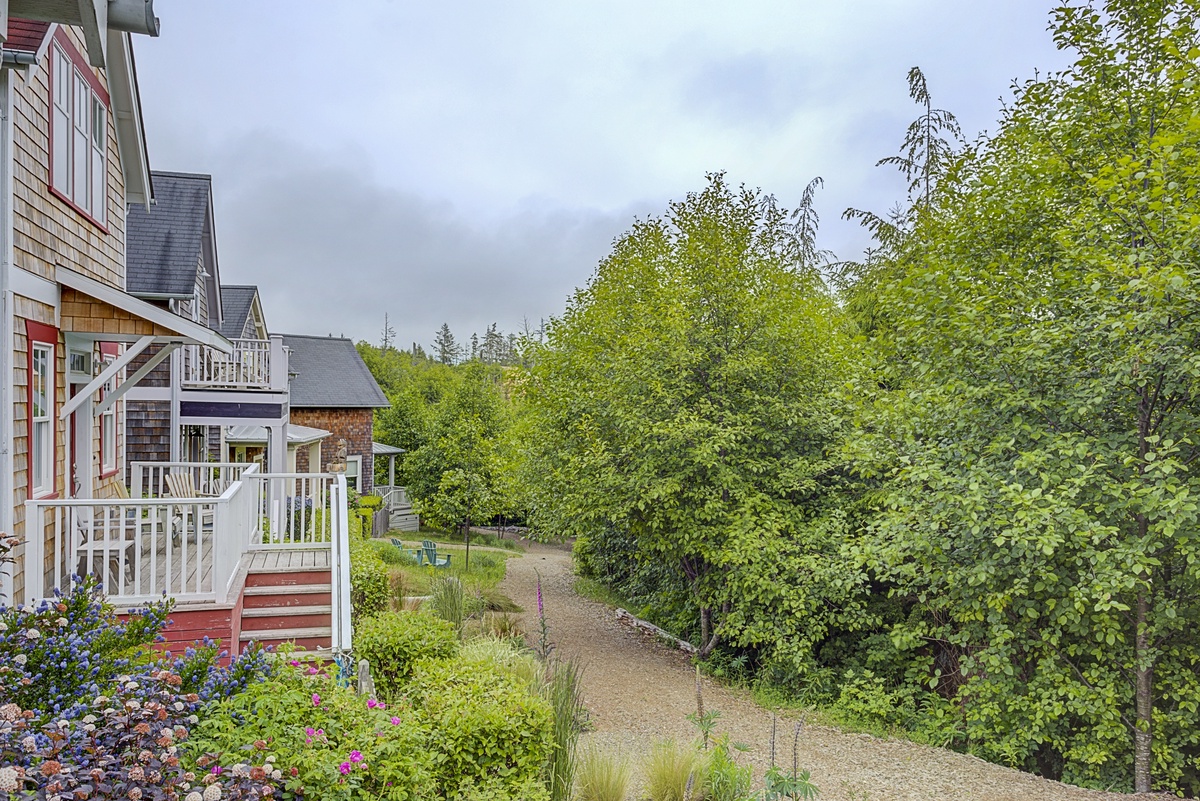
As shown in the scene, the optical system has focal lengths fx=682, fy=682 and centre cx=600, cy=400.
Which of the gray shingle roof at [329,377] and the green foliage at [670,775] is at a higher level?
the gray shingle roof at [329,377]

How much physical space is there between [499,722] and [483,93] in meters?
17.0

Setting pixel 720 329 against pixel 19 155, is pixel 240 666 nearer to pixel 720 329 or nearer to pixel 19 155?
pixel 19 155

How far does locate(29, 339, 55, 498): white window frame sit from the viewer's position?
6121 millimetres

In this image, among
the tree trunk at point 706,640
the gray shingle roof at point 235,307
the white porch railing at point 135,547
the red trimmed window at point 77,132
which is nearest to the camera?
the white porch railing at point 135,547

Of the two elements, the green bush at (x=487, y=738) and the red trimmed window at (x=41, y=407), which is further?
the red trimmed window at (x=41, y=407)

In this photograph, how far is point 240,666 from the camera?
12.3ft

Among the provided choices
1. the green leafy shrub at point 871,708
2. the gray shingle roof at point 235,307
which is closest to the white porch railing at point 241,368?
the gray shingle roof at point 235,307

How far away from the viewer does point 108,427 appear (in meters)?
9.16

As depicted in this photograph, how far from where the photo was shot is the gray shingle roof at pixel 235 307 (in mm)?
19297

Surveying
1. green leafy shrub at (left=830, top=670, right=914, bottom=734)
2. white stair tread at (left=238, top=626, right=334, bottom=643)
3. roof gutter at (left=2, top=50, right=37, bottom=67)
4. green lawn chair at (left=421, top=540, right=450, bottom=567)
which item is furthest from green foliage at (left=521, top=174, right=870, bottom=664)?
roof gutter at (left=2, top=50, right=37, bottom=67)

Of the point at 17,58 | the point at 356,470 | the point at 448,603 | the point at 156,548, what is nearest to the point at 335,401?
the point at 356,470

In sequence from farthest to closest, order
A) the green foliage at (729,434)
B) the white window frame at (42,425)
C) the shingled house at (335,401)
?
the shingled house at (335,401) < the green foliage at (729,434) < the white window frame at (42,425)

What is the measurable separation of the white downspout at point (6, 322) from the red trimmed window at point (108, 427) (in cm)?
353

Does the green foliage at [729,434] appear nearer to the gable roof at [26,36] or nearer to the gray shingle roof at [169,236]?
the gray shingle roof at [169,236]
